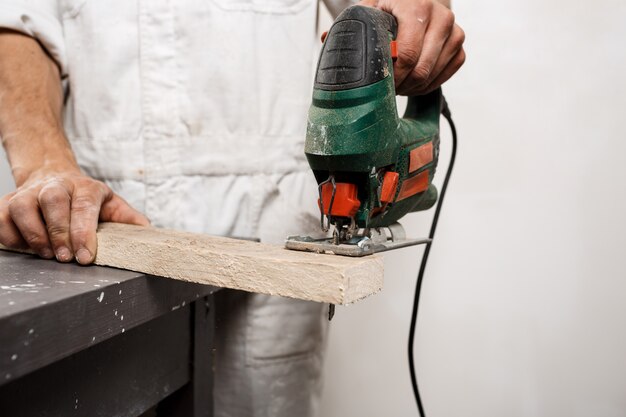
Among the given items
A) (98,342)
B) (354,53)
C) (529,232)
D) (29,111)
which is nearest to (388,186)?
(354,53)

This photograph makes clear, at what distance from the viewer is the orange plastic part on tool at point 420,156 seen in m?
0.73

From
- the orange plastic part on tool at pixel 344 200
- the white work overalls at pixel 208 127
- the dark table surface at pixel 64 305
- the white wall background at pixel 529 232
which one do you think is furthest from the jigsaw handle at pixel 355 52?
the white wall background at pixel 529 232

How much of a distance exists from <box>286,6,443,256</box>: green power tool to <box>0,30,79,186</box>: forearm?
501 mm

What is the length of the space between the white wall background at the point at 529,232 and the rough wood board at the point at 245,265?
861 millimetres

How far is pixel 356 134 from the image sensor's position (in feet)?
2.01

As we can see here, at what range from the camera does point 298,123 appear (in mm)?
1095

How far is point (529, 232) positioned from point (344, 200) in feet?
2.87

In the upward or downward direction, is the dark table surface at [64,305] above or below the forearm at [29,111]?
below

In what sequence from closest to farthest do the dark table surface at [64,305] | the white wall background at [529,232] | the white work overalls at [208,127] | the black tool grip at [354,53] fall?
the dark table surface at [64,305]
the black tool grip at [354,53]
the white work overalls at [208,127]
the white wall background at [529,232]

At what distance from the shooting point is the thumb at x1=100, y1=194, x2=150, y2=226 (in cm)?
87

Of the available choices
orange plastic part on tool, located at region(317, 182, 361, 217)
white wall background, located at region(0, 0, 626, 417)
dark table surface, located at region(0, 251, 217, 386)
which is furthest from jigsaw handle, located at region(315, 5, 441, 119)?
white wall background, located at region(0, 0, 626, 417)

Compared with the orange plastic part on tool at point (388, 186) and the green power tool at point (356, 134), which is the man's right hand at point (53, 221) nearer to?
the green power tool at point (356, 134)

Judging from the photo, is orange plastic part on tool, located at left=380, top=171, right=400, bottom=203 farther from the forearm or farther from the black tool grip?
the forearm

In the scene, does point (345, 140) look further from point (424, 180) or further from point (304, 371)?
point (304, 371)
